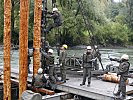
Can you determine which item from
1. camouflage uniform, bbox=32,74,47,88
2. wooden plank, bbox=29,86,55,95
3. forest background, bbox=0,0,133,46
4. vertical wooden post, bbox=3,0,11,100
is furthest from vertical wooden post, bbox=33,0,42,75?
forest background, bbox=0,0,133,46

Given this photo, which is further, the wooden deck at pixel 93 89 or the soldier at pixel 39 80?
the soldier at pixel 39 80

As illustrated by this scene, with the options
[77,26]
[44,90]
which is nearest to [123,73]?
[44,90]

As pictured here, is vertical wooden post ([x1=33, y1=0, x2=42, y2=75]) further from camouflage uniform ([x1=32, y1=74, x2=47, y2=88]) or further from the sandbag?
the sandbag

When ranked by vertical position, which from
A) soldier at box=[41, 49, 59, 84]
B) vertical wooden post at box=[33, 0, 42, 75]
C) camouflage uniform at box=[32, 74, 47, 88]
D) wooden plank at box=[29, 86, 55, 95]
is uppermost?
vertical wooden post at box=[33, 0, 42, 75]

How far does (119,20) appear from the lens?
64.4m

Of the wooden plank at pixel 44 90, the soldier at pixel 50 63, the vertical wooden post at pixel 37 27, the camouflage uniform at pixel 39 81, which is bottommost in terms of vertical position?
the wooden plank at pixel 44 90

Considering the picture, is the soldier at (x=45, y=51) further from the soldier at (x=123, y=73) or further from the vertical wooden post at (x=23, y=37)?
the soldier at (x=123, y=73)

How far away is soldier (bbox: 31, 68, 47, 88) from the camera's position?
466 inches

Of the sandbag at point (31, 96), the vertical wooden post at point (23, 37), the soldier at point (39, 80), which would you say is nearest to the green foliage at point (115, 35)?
the soldier at point (39, 80)

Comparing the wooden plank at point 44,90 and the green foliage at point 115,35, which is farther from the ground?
the green foliage at point 115,35

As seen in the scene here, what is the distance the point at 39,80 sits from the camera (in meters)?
12.0

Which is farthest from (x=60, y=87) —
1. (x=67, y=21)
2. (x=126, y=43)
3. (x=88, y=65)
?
(x=126, y=43)

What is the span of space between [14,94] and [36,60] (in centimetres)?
231

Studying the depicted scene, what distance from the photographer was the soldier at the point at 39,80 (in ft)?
38.9
